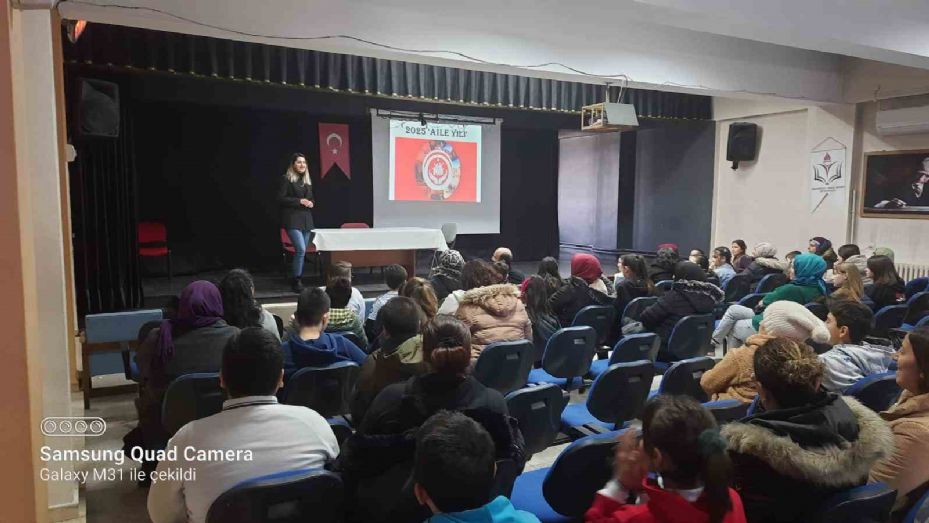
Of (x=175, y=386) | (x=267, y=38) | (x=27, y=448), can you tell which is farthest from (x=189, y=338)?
(x=267, y=38)

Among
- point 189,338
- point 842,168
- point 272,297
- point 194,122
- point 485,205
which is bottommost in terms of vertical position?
point 272,297

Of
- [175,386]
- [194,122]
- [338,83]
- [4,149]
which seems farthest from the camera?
[194,122]

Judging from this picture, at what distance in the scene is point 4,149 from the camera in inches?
67.7

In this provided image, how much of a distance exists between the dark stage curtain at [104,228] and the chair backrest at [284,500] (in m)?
5.11

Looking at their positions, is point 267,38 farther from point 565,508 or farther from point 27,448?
point 565,508

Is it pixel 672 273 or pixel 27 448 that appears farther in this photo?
pixel 672 273

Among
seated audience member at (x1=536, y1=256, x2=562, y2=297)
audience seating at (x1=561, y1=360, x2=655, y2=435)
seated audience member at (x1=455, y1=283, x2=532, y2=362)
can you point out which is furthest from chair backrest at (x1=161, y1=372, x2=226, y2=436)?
seated audience member at (x1=536, y1=256, x2=562, y2=297)

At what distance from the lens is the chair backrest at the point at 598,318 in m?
3.94

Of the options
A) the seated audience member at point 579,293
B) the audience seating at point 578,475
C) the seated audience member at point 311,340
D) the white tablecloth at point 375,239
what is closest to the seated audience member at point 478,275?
the seated audience member at point 579,293

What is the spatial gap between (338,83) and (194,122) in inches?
129

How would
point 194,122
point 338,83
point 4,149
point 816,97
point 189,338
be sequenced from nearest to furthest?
point 4,149 < point 189,338 < point 338,83 < point 816,97 < point 194,122

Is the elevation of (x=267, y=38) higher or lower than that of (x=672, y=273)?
higher

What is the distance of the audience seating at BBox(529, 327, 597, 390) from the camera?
333cm

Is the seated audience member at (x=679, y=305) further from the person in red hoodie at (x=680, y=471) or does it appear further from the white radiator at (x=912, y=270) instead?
the white radiator at (x=912, y=270)
